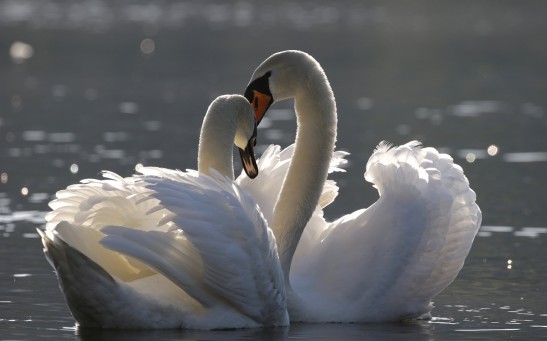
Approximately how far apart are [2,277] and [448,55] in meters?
28.0

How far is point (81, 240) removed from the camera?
809 centimetres

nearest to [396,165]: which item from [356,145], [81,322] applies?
[81,322]

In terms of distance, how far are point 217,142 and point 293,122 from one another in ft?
39.8

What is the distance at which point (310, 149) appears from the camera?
9086mm

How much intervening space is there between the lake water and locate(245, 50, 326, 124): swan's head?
151 centimetres

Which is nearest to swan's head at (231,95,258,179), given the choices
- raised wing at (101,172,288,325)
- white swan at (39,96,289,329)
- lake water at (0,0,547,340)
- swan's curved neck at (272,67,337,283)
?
white swan at (39,96,289,329)

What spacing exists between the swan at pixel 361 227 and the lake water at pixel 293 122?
20cm

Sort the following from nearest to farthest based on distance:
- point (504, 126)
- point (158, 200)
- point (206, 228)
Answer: point (206, 228) → point (158, 200) → point (504, 126)

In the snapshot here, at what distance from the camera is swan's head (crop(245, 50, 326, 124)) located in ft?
29.5

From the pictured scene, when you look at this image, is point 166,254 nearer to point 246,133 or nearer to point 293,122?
point 246,133

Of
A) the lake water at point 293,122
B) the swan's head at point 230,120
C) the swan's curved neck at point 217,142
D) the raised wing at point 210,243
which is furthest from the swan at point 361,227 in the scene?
the raised wing at point 210,243

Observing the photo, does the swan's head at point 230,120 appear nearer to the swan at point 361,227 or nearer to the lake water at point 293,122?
the swan at point 361,227

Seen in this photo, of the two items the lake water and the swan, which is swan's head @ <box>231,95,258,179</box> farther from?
the lake water

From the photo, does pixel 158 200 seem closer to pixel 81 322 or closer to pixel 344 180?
pixel 81 322
